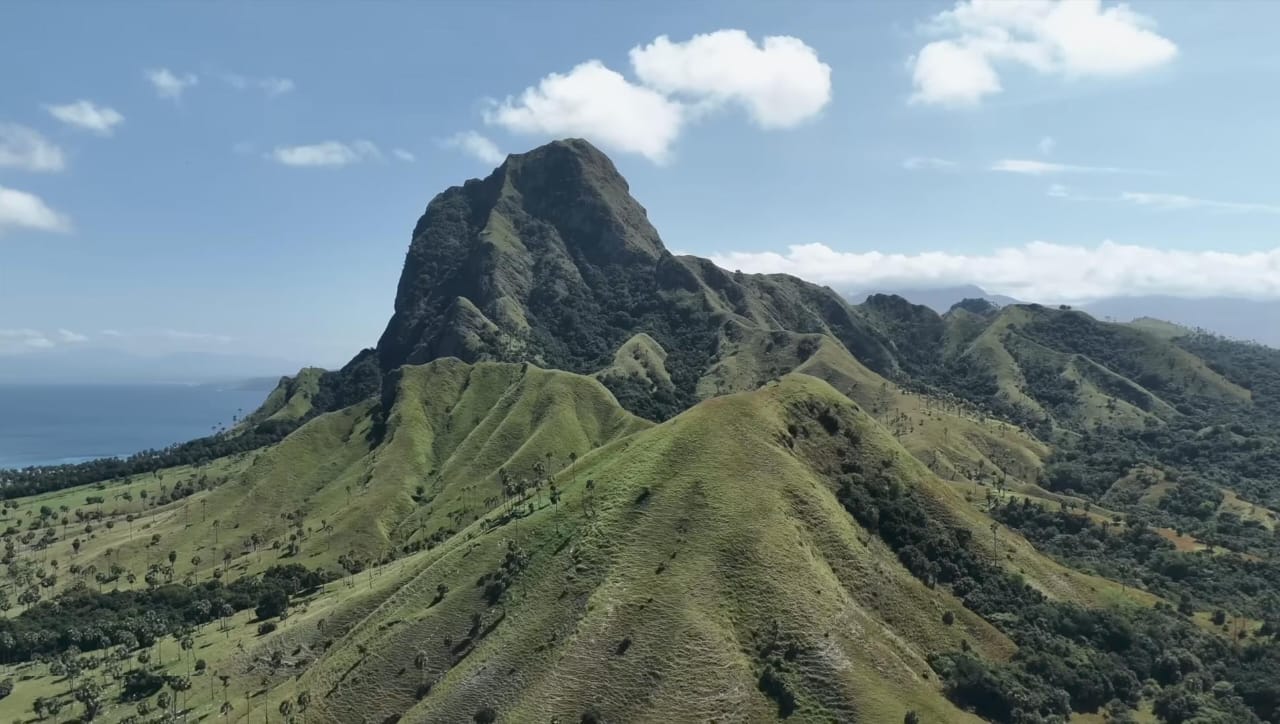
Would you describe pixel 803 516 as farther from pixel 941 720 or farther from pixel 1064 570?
pixel 1064 570

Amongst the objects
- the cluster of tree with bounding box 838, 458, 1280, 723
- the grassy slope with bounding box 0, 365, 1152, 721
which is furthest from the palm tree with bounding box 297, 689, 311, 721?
the cluster of tree with bounding box 838, 458, 1280, 723

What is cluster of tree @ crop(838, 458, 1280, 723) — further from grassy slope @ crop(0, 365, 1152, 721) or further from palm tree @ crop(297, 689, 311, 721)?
palm tree @ crop(297, 689, 311, 721)

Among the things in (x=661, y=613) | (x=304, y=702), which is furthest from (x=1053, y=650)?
(x=304, y=702)

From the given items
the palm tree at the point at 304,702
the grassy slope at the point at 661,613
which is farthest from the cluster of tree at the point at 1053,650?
the palm tree at the point at 304,702

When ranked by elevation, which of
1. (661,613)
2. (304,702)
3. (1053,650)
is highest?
(661,613)

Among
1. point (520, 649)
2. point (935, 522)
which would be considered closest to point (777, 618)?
point (520, 649)

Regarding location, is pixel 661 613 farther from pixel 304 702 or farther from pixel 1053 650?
pixel 1053 650

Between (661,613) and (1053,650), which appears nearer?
(661,613)

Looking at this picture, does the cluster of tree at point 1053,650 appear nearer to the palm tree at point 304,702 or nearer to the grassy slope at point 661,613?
the grassy slope at point 661,613

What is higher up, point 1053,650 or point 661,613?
point 661,613

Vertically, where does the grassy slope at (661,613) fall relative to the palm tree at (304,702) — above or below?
above

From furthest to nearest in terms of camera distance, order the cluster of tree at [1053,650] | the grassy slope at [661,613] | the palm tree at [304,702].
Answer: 1. the palm tree at [304,702]
2. the cluster of tree at [1053,650]
3. the grassy slope at [661,613]
